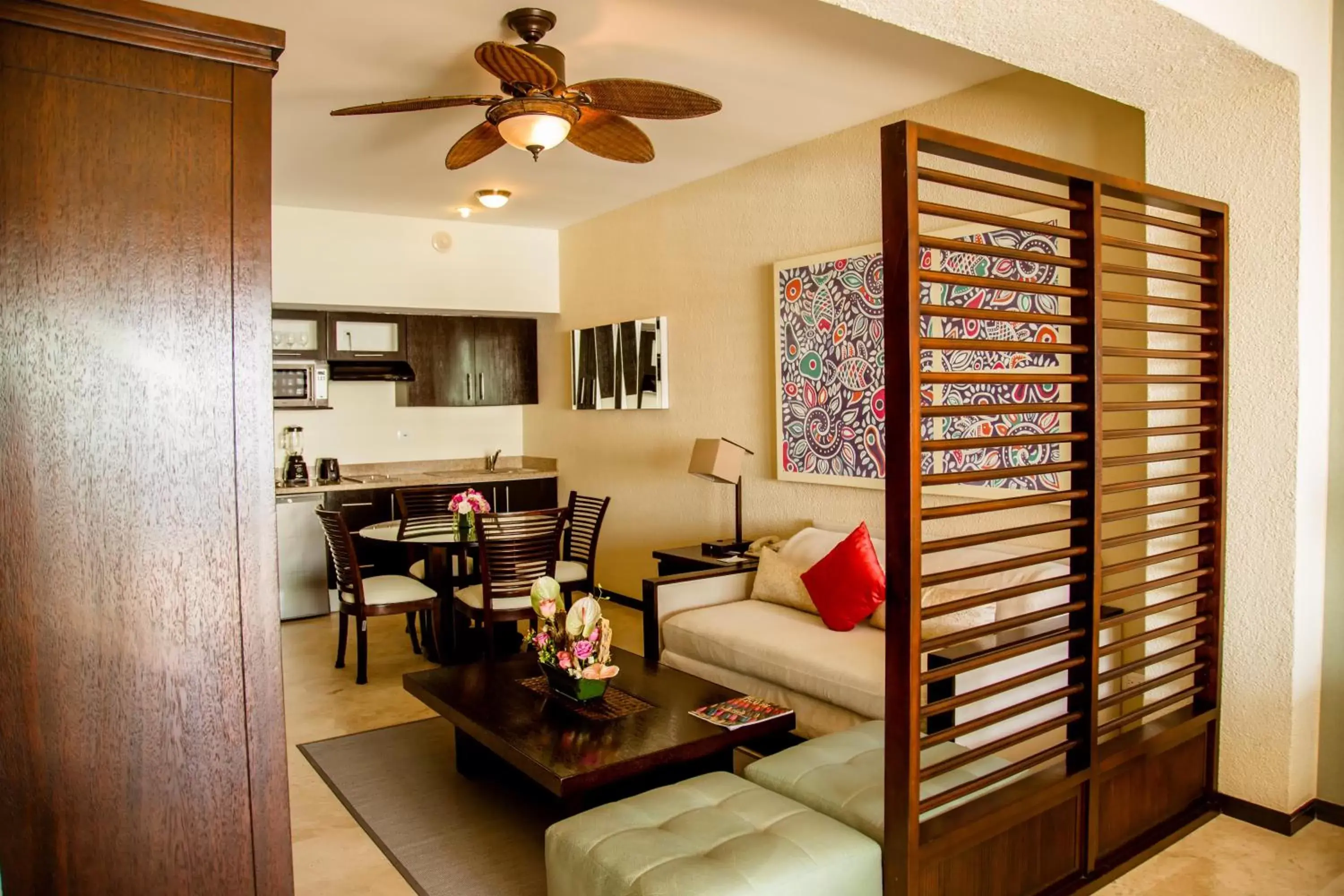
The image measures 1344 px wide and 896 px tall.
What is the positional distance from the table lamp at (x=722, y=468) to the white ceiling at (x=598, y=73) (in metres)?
1.56

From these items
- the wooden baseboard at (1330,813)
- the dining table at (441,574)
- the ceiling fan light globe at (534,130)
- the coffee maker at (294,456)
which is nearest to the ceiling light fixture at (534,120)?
the ceiling fan light globe at (534,130)

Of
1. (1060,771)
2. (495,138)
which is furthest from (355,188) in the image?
(1060,771)

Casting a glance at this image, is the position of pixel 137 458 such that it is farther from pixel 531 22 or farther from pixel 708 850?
pixel 531 22

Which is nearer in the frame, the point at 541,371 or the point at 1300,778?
the point at 1300,778

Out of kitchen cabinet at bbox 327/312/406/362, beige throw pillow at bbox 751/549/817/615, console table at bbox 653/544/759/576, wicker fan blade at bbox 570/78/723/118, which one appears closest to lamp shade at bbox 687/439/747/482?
console table at bbox 653/544/759/576

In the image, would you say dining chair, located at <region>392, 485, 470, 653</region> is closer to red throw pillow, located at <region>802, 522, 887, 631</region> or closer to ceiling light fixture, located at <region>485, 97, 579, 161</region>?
red throw pillow, located at <region>802, 522, 887, 631</region>

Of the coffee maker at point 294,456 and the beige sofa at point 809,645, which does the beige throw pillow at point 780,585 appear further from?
the coffee maker at point 294,456

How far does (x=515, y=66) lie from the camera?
2824 millimetres

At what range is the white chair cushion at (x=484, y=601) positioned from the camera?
4.50 meters

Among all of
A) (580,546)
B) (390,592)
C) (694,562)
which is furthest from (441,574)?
(694,562)

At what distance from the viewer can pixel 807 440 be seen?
4.66 metres

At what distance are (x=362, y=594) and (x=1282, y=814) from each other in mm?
3867

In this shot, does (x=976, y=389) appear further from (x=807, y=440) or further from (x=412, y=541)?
(x=412, y=541)

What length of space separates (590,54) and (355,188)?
259cm
